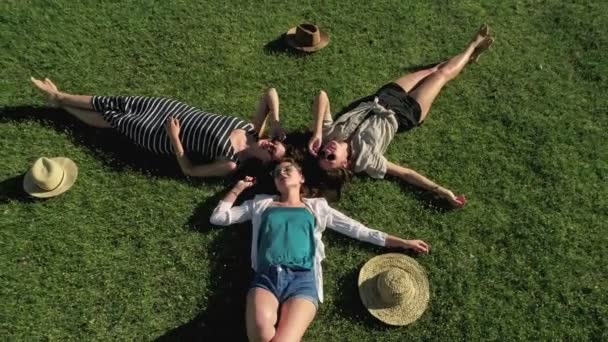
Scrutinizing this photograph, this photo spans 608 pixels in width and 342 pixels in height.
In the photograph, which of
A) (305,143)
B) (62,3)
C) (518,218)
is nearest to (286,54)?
(305,143)

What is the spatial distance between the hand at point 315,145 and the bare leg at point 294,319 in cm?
187

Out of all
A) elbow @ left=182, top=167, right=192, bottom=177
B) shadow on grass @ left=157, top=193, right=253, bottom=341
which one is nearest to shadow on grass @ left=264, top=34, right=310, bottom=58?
elbow @ left=182, top=167, right=192, bottom=177

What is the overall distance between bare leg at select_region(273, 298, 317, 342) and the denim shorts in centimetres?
6

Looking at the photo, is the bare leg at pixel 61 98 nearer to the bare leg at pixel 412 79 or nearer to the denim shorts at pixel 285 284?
the denim shorts at pixel 285 284

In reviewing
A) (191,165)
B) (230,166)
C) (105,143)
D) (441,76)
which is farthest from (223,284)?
(441,76)

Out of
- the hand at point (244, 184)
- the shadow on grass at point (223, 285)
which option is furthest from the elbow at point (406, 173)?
the shadow on grass at point (223, 285)

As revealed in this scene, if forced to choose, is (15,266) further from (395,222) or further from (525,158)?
(525,158)

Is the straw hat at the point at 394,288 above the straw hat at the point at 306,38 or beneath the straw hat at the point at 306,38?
beneath

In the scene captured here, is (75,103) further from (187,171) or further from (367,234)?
(367,234)

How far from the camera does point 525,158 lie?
6.49 metres

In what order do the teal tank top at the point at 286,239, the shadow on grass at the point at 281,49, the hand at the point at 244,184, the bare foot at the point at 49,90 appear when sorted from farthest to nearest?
the shadow on grass at the point at 281,49 → the bare foot at the point at 49,90 → the hand at the point at 244,184 → the teal tank top at the point at 286,239

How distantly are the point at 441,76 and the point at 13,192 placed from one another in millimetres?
5750

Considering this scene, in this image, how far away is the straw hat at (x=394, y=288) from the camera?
5098 millimetres

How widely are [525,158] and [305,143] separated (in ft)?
Result: 9.81
